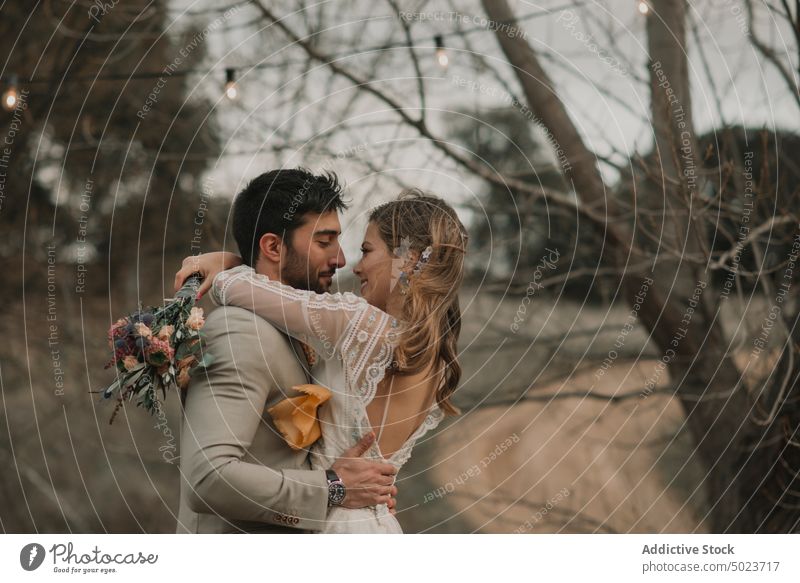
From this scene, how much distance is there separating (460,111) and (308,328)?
1.37m

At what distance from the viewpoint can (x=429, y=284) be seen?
3.05 m

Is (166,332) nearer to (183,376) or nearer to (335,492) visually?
(183,376)

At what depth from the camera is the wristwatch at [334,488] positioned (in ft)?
9.15

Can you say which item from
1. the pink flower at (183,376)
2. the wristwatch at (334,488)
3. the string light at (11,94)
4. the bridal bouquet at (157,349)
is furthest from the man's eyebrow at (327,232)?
the string light at (11,94)

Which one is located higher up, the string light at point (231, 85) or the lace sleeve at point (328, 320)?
the string light at point (231, 85)

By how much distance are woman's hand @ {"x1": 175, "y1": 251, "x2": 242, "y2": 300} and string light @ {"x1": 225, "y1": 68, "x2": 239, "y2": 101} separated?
1.04m

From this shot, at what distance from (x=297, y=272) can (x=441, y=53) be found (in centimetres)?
124

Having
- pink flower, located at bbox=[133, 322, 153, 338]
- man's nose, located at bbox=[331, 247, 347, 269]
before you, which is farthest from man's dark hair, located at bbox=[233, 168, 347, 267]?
pink flower, located at bbox=[133, 322, 153, 338]

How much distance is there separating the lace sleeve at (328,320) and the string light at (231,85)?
1204mm

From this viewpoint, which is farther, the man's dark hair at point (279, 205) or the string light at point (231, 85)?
the string light at point (231, 85)

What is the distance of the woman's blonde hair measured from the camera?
9.77ft

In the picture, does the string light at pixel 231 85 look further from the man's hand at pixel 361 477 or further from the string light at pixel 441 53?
the man's hand at pixel 361 477
